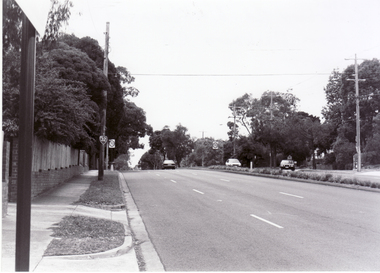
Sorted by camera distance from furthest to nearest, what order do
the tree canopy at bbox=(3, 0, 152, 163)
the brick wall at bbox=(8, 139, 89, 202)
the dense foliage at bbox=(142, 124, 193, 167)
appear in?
the dense foliage at bbox=(142, 124, 193, 167) < the brick wall at bbox=(8, 139, 89, 202) < the tree canopy at bbox=(3, 0, 152, 163)

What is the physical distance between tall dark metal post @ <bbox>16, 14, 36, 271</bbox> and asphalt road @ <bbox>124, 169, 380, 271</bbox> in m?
3.28

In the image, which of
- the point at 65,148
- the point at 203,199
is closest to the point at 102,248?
the point at 203,199

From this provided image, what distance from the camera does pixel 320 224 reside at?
10.9 metres

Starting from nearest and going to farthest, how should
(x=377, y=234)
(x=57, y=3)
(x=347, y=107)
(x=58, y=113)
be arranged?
(x=377, y=234), (x=57, y=3), (x=58, y=113), (x=347, y=107)

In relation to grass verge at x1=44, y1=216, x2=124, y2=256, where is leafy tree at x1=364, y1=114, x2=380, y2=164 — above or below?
above

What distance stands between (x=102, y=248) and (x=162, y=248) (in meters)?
1.22

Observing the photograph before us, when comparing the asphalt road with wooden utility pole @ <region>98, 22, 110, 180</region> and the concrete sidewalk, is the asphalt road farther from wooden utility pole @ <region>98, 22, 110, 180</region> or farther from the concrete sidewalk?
wooden utility pole @ <region>98, 22, 110, 180</region>

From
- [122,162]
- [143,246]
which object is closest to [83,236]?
[143,246]

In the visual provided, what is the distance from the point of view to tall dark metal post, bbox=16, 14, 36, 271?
12.4ft

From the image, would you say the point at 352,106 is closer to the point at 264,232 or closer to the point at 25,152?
the point at 264,232

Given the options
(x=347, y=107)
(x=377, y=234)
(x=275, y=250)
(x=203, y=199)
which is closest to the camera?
(x=275, y=250)

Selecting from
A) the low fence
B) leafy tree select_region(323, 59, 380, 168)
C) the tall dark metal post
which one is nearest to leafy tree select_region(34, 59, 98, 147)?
the low fence

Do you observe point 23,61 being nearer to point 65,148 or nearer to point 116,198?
point 116,198

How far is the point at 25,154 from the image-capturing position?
3.80 meters
